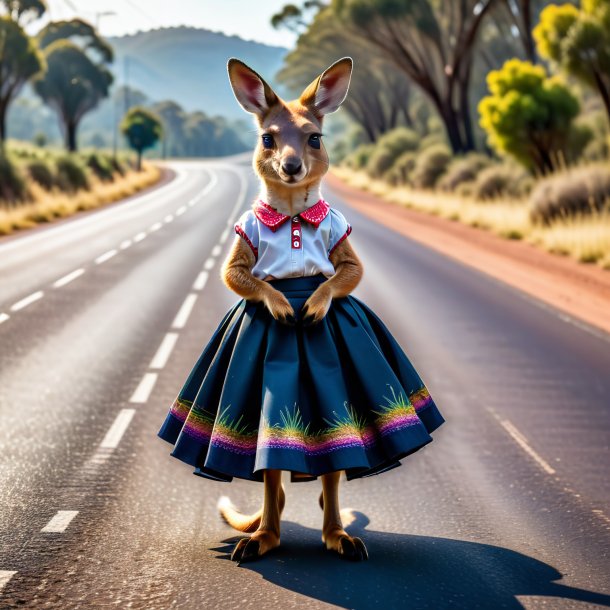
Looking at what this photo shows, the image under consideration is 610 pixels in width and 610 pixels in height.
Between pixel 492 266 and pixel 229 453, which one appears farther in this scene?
pixel 492 266

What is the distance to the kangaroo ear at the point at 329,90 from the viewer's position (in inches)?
175

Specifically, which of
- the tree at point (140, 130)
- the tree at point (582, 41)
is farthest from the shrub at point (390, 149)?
the tree at point (582, 41)

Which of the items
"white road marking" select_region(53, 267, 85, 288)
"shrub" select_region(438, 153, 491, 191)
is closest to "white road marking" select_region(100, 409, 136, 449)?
"white road marking" select_region(53, 267, 85, 288)

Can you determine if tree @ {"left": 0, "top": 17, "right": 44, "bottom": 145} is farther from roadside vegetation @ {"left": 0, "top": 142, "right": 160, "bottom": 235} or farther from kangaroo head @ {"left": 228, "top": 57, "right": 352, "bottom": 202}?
kangaroo head @ {"left": 228, "top": 57, "right": 352, "bottom": 202}

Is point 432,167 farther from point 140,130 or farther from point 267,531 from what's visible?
point 267,531

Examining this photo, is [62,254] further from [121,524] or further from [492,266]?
[121,524]

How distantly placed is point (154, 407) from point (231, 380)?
151 inches

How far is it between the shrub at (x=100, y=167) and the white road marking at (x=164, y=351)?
146ft

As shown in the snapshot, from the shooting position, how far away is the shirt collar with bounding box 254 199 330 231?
438 cm

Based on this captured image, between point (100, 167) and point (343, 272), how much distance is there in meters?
54.0

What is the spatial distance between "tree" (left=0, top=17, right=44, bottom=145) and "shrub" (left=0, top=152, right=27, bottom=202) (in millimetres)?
18524

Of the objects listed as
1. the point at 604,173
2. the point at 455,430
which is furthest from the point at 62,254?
the point at 455,430

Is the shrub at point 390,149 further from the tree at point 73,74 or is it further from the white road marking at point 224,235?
the white road marking at point 224,235

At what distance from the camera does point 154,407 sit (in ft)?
25.8
